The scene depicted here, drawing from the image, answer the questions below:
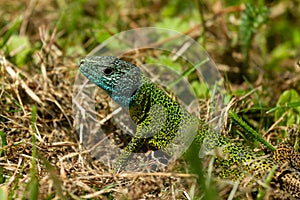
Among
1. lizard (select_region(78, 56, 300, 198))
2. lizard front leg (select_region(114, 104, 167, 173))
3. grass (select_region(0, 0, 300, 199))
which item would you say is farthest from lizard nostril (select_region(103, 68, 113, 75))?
grass (select_region(0, 0, 300, 199))

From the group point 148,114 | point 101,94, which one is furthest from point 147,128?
point 101,94

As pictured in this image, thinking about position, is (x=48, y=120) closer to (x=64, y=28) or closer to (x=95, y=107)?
(x=95, y=107)

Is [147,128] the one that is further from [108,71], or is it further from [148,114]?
[108,71]

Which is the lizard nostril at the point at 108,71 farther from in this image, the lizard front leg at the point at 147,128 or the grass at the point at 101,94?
the grass at the point at 101,94

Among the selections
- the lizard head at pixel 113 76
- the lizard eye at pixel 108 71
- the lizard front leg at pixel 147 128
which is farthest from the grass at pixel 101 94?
the lizard eye at pixel 108 71

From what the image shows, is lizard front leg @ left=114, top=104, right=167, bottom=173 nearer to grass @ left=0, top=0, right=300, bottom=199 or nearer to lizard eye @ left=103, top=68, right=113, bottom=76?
grass @ left=0, top=0, right=300, bottom=199

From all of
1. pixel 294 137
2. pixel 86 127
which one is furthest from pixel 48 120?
pixel 294 137
